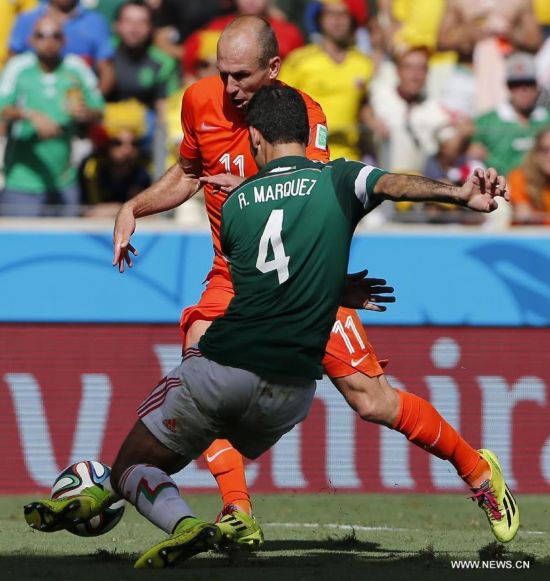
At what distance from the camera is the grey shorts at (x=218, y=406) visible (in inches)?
232

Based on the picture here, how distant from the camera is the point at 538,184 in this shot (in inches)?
453

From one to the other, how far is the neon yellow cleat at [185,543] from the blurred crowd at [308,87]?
19.4ft

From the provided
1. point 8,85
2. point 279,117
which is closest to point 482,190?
point 279,117

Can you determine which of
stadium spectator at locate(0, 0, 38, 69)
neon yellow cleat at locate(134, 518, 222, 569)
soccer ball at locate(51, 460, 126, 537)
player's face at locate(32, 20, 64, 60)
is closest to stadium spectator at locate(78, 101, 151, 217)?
player's face at locate(32, 20, 64, 60)

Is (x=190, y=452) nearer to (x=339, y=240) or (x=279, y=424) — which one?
(x=279, y=424)

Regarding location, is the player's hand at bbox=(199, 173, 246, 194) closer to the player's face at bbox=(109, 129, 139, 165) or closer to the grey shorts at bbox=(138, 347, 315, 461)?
the grey shorts at bbox=(138, 347, 315, 461)

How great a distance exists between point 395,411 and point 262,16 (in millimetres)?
6091

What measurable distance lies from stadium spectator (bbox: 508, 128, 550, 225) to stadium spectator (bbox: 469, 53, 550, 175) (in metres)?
0.07

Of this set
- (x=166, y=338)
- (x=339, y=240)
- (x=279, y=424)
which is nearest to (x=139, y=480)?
(x=279, y=424)

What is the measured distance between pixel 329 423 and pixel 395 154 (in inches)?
88.6

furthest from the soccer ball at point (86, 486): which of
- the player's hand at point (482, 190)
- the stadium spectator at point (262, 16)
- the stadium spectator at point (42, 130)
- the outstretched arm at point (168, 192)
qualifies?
the stadium spectator at point (262, 16)

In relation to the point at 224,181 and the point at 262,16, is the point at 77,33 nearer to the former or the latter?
the point at 262,16

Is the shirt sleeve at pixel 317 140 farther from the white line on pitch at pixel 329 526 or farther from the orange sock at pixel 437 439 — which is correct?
the white line on pitch at pixel 329 526

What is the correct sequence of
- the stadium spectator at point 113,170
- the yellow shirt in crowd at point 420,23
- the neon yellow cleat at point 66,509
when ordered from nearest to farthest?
1. the neon yellow cleat at point 66,509
2. the stadium spectator at point 113,170
3. the yellow shirt in crowd at point 420,23
